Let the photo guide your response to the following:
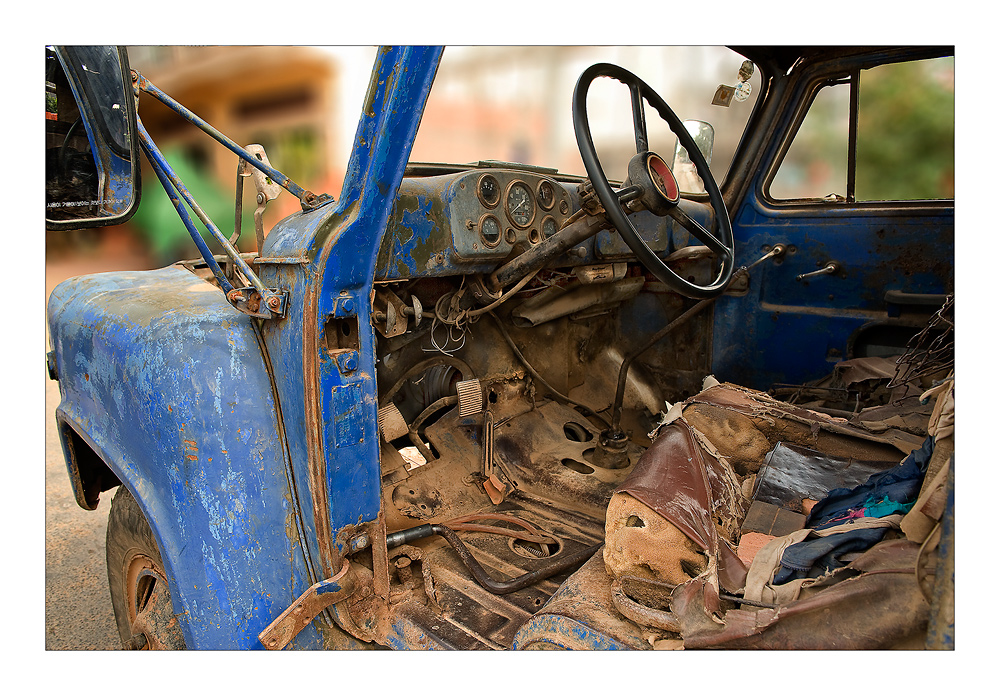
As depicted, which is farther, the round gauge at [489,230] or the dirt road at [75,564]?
the dirt road at [75,564]

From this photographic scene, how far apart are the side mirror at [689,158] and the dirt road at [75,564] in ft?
6.51

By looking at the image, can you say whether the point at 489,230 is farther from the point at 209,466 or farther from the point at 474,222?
the point at 209,466

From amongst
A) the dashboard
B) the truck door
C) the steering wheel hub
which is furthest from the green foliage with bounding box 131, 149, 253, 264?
the truck door

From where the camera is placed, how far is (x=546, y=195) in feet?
6.35

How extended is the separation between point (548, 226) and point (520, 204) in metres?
0.13

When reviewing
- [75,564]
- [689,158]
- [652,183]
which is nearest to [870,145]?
[689,158]

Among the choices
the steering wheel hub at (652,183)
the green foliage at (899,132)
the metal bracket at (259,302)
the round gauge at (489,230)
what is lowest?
the metal bracket at (259,302)

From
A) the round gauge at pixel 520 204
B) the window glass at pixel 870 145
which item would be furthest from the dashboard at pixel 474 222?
the window glass at pixel 870 145

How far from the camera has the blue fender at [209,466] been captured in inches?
45.8

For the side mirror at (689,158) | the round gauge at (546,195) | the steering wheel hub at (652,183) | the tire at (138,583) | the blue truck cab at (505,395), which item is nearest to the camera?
the blue truck cab at (505,395)

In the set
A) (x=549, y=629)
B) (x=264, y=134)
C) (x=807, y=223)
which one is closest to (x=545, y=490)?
(x=549, y=629)

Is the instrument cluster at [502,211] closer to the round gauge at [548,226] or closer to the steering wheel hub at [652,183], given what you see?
the round gauge at [548,226]

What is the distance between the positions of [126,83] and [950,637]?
165 centimetres

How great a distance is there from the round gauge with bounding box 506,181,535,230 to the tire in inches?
48.8
